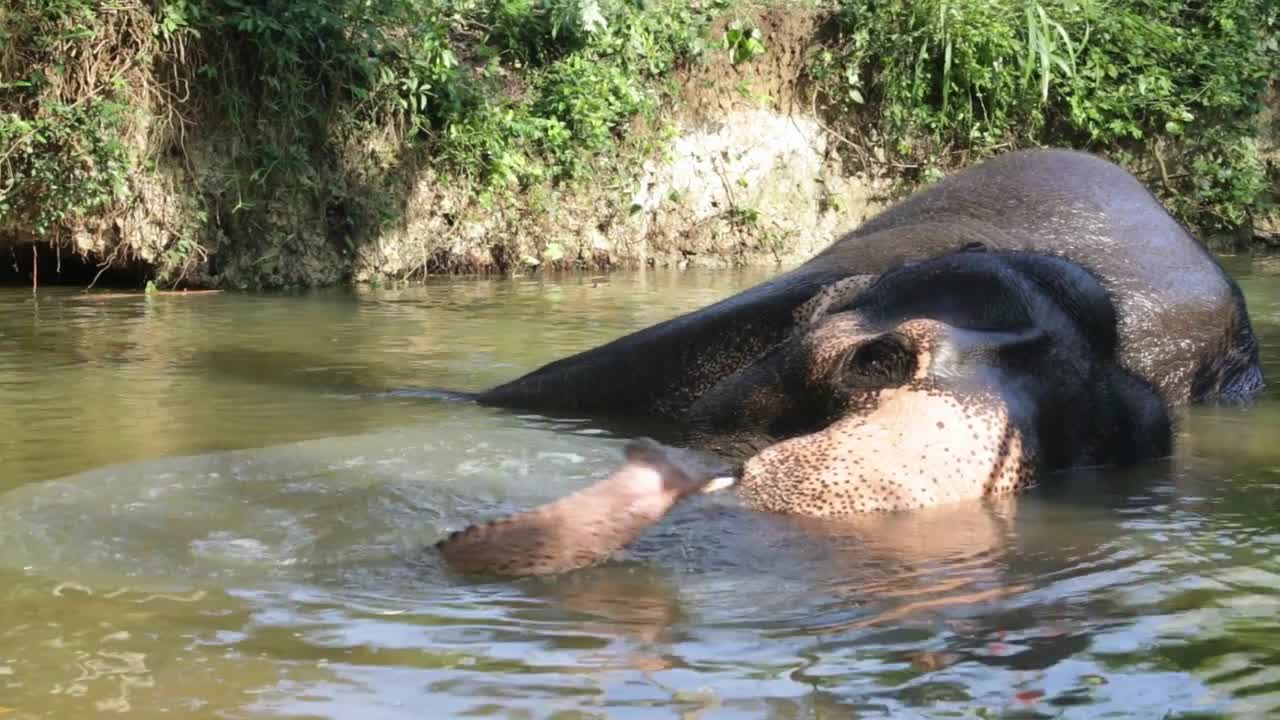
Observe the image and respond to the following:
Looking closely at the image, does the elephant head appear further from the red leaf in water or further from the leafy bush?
the leafy bush

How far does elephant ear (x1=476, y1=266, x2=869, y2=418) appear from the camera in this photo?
541 cm

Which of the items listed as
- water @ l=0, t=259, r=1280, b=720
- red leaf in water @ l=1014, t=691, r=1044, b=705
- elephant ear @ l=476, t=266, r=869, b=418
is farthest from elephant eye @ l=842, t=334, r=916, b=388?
red leaf in water @ l=1014, t=691, r=1044, b=705

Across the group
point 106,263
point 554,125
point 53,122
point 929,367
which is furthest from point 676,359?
point 554,125

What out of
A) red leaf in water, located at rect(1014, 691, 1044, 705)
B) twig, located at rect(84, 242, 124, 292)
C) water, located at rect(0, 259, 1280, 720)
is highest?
twig, located at rect(84, 242, 124, 292)

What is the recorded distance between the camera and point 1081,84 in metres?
13.8

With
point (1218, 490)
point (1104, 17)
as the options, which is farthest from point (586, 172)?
point (1218, 490)

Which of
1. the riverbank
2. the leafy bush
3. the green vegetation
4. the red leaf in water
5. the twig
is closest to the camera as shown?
the red leaf in water

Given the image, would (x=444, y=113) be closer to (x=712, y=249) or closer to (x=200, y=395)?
(x=712, y=249)

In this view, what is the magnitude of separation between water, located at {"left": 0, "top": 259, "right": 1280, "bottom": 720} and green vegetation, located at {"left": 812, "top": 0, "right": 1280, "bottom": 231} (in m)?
8.54

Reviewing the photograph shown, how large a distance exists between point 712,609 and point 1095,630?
0.70 meters

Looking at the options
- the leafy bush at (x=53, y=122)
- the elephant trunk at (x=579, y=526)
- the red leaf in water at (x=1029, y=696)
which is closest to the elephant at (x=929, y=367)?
the elephant trunk at (x=579, y=526)

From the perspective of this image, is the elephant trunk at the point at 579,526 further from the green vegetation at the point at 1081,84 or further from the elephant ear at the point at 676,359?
the green vegetation at the point at 1081,84

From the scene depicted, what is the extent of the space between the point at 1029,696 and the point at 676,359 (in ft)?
10.0

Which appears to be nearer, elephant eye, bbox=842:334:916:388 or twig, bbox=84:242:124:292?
elephant eye, bbox=842:334:916:388
